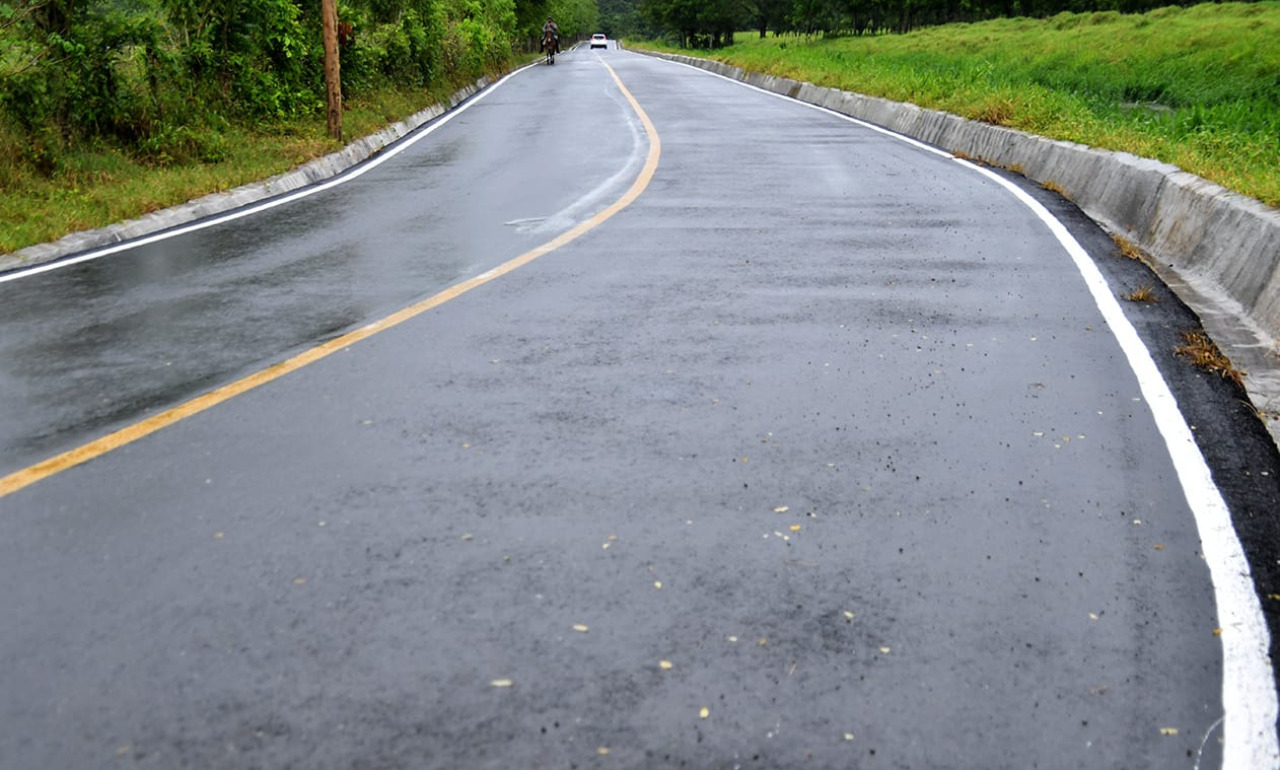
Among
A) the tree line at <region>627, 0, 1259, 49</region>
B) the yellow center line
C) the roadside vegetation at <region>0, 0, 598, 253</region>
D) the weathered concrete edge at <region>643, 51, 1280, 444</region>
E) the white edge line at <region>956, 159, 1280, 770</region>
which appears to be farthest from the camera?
the tree line at <region>627, 0, 1259, 49</region>

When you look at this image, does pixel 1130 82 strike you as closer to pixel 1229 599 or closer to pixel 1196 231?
pixel 1196 231

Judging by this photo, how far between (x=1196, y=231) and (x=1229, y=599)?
18.6 feet

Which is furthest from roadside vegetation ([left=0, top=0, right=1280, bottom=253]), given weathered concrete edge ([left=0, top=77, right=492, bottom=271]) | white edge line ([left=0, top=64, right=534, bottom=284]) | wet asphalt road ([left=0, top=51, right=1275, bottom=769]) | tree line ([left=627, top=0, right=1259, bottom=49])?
tree line ([left=627, top=0, right=1259, bottom=49])

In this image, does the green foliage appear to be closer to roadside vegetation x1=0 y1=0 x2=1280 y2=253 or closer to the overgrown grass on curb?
roadside vegetation x1=0 y1=0 x2=1280 y2=253

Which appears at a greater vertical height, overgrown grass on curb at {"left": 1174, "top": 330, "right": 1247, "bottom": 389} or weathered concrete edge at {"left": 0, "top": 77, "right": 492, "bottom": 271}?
overgrown grass on curb at {"left": 1174, "top": 330, "right": 1247, "bottom": 389}

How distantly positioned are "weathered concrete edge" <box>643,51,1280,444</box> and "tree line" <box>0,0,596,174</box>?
977 cm

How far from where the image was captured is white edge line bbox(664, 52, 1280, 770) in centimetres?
311

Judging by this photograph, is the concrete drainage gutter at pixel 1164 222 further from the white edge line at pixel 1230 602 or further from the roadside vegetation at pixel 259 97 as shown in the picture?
the white edge line at pixel 1230 602

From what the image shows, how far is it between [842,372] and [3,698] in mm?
4167

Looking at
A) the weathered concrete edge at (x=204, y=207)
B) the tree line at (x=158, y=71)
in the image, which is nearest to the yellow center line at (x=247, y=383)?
the weathered concrete edge at (x=204, y=207)

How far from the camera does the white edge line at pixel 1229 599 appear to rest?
10.2 ft

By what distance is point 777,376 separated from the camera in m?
6.22

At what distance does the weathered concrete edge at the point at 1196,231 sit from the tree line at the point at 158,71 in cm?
977

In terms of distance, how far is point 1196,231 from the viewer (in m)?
8.80
